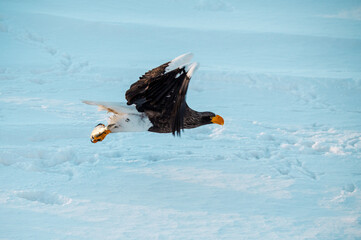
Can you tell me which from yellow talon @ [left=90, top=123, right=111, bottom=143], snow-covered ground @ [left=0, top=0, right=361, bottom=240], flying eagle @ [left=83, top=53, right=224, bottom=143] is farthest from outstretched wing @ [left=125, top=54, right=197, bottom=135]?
snow-covered ground @ [left=0, top=0, right=361, bottom=240]

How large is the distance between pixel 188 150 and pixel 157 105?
8.25ft

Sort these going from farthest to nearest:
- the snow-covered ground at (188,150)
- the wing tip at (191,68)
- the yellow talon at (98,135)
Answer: the snow-covered ground at (188,150) < the yellow talon at (98,135) < the wing tip at (191,68)

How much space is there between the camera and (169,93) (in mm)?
3121

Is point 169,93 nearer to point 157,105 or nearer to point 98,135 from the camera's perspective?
point 157,105

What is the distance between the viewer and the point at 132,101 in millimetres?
3264

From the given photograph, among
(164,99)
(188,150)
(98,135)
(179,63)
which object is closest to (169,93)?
(164,99)

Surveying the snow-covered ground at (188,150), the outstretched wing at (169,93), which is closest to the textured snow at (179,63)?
the outstretched wing at (169,93)

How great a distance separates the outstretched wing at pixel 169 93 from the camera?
308cm

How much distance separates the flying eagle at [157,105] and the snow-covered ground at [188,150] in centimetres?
120

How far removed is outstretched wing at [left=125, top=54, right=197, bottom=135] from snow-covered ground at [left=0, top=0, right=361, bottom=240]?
4.31ft

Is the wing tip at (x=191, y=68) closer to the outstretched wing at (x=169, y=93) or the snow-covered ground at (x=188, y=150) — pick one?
the outstretched wing at (x=169, y=93)

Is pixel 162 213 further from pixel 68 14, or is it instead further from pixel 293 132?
pixel 68 14

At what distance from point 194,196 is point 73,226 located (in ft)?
3.97

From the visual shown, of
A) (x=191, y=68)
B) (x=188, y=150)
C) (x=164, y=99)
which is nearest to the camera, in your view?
(x=191, y=68)
